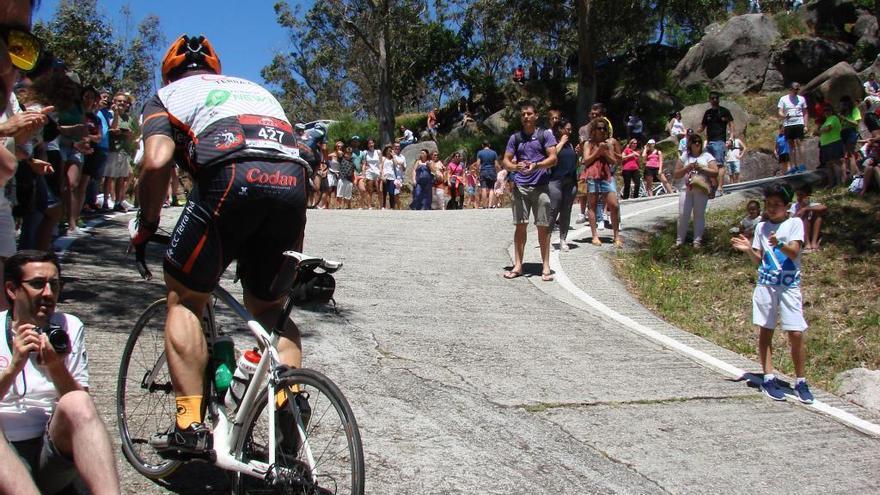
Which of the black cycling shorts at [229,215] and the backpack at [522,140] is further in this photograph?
the backpack at [522,140]

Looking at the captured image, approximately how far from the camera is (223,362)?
3939 mm

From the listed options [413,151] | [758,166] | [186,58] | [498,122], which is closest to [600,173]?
[186,58]

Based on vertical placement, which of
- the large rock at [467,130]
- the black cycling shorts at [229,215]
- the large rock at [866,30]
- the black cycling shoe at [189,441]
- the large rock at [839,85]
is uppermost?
the large rock at [866,30]

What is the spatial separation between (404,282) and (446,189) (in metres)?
13.0

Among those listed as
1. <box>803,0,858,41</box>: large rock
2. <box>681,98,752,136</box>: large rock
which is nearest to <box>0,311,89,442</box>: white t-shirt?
<box>681,98,752,136</box>: large rock

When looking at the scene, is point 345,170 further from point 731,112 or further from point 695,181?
point 731,112

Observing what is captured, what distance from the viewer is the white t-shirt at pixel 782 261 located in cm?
712

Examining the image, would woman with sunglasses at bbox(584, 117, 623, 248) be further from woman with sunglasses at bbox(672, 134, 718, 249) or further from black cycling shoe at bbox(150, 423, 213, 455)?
black cycling shoe at bbox(150, 423, 213, 455)

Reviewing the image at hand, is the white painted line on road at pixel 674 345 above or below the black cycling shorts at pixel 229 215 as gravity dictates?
below

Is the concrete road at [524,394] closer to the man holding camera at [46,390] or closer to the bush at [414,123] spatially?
the man holding camera at [46,390]

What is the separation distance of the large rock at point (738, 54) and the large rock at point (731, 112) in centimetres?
343

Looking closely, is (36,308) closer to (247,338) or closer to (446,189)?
(247,338)

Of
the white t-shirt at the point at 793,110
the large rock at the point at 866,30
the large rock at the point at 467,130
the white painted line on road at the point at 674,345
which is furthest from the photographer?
the large rock at the point at 467,130

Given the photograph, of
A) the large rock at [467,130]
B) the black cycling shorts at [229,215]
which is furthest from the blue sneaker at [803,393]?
the large rock at [467,130]
